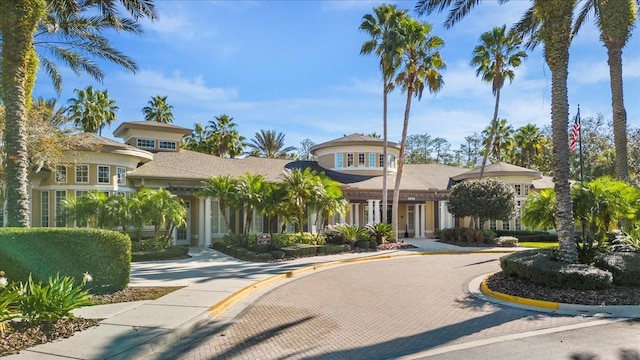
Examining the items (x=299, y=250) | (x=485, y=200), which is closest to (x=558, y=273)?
(x=299, y=250)

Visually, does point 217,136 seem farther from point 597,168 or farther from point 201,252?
point 597,168

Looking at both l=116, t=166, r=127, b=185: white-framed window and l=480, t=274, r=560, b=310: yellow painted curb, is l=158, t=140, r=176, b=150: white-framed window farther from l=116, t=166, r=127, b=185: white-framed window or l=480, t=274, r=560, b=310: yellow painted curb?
l=480, t=274, r=560, b=310: yellow painted curb

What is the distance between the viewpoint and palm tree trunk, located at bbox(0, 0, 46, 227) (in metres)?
10.6

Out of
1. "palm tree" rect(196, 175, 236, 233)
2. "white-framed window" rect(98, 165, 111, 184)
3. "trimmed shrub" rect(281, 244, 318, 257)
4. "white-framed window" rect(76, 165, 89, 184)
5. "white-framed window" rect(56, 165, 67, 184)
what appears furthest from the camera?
"white-framed window" rect(98, 165, 111, 184)

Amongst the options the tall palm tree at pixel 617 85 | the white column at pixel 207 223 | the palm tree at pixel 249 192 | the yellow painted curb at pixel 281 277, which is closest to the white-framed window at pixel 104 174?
the white column at pixel 207 223

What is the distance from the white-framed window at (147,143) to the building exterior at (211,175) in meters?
0.06

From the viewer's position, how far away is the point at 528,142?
46406mm

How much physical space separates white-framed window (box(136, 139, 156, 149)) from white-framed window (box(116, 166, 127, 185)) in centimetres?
632

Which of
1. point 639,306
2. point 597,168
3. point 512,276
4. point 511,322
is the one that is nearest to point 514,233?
point 597,168

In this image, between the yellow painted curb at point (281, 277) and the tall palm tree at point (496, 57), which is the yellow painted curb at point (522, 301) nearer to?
the yellow painted curb at point (281, 277)

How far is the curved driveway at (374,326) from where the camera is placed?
6.68 metres

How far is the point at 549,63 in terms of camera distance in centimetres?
1249

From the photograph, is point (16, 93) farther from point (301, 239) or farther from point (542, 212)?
point (542, 212)

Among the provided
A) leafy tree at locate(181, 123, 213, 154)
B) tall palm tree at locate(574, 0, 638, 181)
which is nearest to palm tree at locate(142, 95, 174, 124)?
leafy tree at locate(181, 123, 213, 154)
